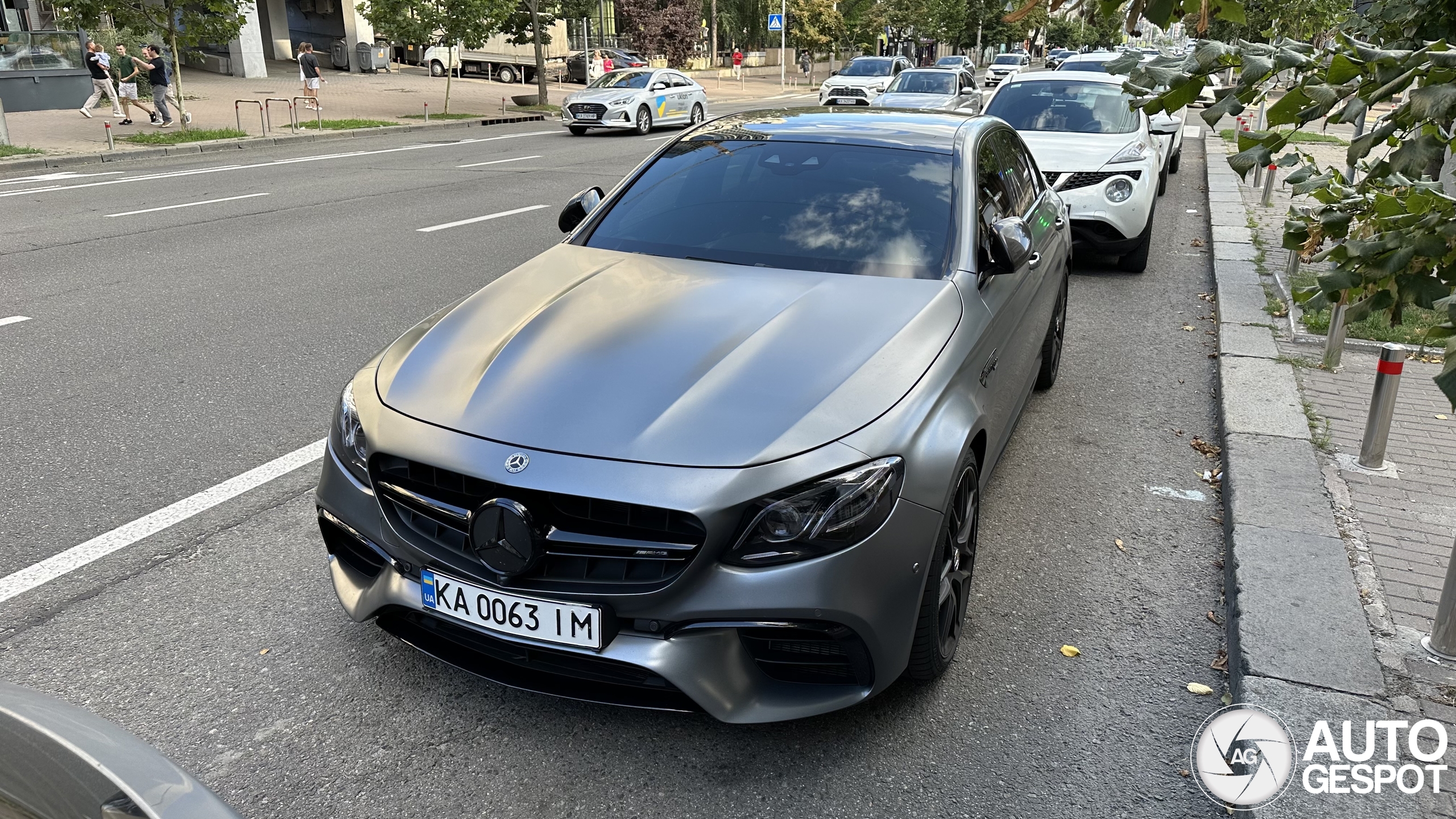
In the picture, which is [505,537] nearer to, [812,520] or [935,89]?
[812,520]

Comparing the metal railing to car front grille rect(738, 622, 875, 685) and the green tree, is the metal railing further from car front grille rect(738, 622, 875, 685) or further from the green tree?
car front grille rect(738, 622, 875, 685)

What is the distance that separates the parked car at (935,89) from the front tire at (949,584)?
56.1 feet

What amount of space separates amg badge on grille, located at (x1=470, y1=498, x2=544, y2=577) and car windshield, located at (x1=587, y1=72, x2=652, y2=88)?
24736mm

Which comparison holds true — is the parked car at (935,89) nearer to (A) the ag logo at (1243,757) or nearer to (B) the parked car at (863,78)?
(B) the parked car at (863,78)

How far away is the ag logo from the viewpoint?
2.85 m

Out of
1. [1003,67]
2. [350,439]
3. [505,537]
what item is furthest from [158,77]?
[1003,67]

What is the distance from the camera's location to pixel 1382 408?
15.4 feet

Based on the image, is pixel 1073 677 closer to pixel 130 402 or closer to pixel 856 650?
pixel 856 650

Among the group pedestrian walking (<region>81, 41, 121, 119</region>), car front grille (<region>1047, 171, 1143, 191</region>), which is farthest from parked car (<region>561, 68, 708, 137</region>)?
car front grille (<region>1047, 171, 1143, 191</region>)

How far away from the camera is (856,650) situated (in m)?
2.78

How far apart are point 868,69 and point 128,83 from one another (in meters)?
18.6

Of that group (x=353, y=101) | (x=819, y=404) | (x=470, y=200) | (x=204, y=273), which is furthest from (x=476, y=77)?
(x=819, y=404)

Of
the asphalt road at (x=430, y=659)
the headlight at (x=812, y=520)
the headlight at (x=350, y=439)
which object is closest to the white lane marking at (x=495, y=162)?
the asphalt road at (x=430, y=659)

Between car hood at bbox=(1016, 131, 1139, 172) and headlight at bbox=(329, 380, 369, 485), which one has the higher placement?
car hood at bbox=(1016, 131, 1139, 172)
